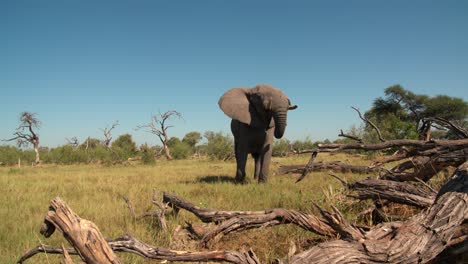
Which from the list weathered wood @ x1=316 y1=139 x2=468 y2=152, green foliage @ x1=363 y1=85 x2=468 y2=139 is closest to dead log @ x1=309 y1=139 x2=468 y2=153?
weathered wood @ x1=316 y1=139 x2=468 y2=152

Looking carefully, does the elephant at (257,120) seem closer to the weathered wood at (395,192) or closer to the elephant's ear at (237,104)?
the elephant's ear at (237,104)

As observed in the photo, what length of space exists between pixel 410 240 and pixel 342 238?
0.38m

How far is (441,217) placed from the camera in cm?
195

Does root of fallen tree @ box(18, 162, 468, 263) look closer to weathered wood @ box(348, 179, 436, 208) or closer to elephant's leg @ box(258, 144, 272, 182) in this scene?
weathered wood @ box(348, 179, 436, 208)

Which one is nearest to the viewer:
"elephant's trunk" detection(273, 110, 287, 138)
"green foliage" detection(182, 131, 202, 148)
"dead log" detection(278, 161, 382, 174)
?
"elephant's trunk" detection(273, 110, 287, 138)

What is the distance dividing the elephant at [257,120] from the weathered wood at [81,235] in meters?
5.54

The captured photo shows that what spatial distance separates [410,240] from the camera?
5.93ft

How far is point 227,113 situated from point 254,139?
0.88 metres

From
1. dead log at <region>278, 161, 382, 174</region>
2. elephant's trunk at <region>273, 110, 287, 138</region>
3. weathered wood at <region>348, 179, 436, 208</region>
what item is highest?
elephant's trunk at <region>273, 110, 287, 138</region>

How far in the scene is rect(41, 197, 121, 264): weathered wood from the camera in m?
1.44

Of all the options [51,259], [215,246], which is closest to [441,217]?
[215,246]

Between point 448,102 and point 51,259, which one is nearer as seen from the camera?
point 51,259

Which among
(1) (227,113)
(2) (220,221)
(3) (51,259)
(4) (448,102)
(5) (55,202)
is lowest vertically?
(3) (51,259)

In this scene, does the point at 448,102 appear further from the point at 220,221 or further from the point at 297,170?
the point at 220,221
